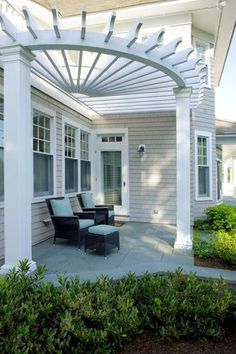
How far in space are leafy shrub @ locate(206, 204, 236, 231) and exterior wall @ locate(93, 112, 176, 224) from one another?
1077 millimetres

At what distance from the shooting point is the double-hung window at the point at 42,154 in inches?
240

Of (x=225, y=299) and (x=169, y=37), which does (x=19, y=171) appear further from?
(x=169, y=37)

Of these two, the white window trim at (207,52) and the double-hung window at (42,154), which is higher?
the white window trim at (207,52)

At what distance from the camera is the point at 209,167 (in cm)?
877

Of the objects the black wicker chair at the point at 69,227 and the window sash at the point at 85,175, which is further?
the window sash at the point at 85,175

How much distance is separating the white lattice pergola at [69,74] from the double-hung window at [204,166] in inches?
130

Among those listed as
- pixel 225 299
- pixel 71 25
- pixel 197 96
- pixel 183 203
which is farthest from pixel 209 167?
pixel 225 299

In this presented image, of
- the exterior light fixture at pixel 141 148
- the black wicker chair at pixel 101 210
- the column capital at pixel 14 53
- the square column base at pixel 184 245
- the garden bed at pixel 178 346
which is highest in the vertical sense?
the column capital at pixel 14 53

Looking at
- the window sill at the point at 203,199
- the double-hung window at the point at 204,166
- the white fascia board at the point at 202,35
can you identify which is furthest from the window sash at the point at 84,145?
the white fascia board at the point at 202,35

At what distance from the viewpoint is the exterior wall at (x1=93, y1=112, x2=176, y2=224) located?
8453 millimetres

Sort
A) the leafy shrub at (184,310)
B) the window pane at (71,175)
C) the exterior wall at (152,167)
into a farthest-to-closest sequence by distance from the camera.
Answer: the exterior wall at (152,167) < the window pane at (71,175) < the leafy shrub at (184,310)

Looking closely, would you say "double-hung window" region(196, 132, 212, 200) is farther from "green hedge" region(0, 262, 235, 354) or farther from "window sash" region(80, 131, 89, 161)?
"green hedge" region(0, 262, 235, 354)

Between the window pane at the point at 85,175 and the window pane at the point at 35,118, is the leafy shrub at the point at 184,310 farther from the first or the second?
the window pane at the point at 85,175

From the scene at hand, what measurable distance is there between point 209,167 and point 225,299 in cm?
638
